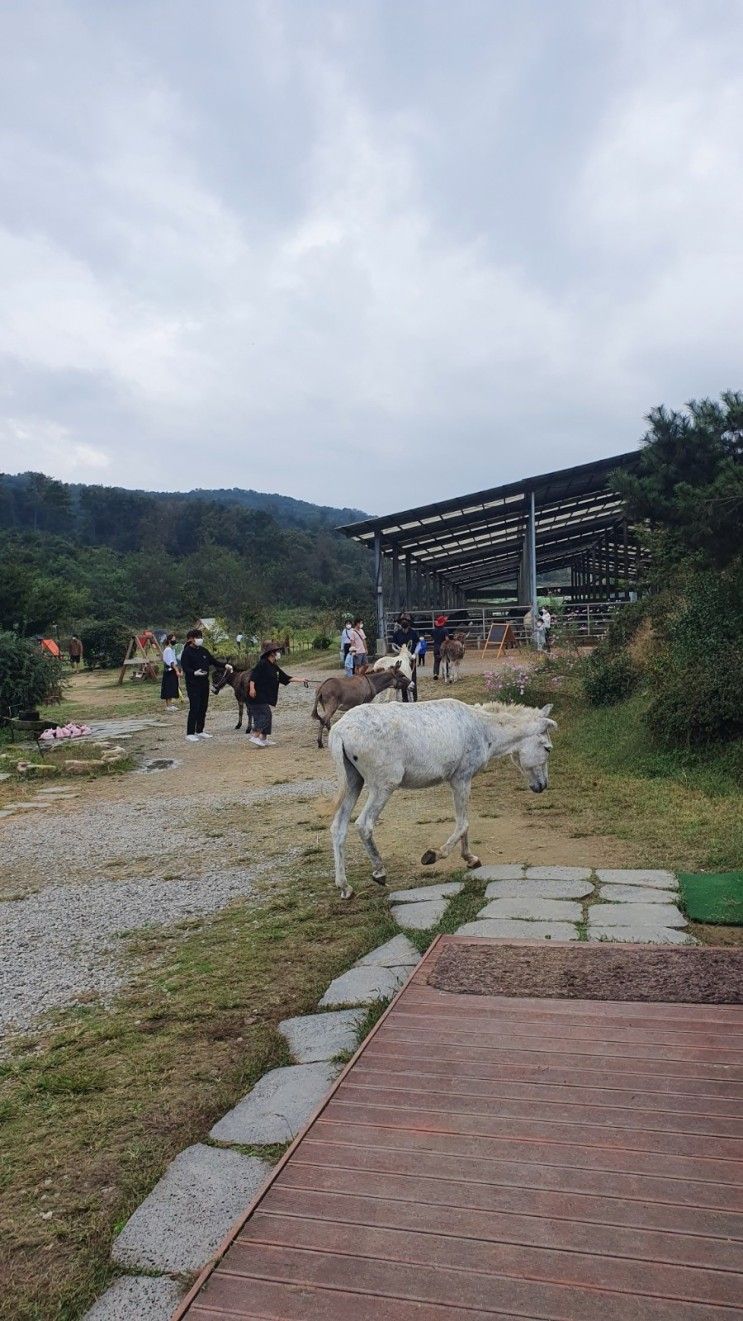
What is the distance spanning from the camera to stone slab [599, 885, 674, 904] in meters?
5.03

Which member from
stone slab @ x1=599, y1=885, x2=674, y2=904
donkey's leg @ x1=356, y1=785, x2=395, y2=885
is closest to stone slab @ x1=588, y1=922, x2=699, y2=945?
stone slab @ x1=599, y1=885, x2=674, y2=904

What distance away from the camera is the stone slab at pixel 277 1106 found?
114 inches

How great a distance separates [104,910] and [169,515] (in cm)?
8422

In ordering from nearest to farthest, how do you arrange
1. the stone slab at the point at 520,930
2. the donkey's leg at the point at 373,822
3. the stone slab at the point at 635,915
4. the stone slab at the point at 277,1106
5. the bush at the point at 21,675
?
1. the stone slab at the point at 277,1106
2. the stone slab at the point at 520,930
3. the stone slab at the point at 635,915
4. the donkey's leg at the point at 373,822
5. the bush at the point at 21,675

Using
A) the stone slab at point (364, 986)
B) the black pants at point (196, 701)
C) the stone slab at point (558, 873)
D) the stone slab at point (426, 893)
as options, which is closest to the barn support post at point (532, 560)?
the black pants at point (196, 701)

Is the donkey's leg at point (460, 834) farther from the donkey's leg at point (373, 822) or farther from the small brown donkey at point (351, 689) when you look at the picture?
the small brown donkey at point (351, 689)

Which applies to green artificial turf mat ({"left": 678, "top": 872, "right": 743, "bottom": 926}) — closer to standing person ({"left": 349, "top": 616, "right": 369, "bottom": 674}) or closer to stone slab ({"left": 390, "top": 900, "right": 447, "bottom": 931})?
stone slab ({"left": 390, "top": 900, "right": 447, "bottom": 931})

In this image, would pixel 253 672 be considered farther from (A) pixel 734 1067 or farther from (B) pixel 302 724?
(A) pixel 734 1067

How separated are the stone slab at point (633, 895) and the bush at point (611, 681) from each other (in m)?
6.86

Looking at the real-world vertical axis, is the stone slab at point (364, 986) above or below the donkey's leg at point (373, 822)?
below

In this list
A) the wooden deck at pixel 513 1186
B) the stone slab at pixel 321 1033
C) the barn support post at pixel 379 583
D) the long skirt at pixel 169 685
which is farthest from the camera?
the barn support post at pixel 379 583

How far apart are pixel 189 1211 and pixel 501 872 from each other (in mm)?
3648

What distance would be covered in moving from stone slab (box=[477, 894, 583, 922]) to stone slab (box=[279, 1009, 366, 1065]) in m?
1.41

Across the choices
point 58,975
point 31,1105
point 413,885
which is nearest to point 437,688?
point 413,885
